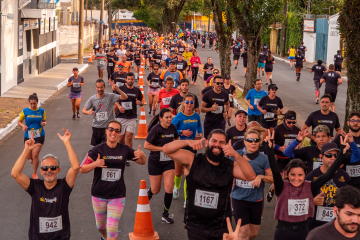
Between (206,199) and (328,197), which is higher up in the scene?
(206,199)

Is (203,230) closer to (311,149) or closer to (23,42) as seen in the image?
(311,149)

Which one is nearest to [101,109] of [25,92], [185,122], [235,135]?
[185,122]

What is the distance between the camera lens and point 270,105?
10.9m

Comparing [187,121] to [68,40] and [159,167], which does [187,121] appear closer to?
[159,167]

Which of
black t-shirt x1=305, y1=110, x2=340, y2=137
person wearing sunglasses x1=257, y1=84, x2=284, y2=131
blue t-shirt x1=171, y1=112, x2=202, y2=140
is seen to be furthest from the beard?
person wearing sunglasses x1=257, y1=84, x2=284, y2=131

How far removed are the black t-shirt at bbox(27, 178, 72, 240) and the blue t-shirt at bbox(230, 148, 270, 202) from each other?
7.20 ft

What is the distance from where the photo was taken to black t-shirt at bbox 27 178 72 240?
511cm

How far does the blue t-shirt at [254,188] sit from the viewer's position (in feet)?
20.1

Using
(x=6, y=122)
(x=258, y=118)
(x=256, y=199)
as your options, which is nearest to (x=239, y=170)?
(x=256, y=199)

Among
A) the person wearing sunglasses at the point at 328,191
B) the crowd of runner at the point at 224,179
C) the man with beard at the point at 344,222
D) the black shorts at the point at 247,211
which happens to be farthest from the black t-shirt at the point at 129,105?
the man with beard at the point at 344,222

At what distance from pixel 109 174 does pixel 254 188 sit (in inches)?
72.7

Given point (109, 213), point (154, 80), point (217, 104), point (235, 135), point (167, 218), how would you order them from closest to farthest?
1. point (109, 213)
2. point (167, 218)
3. point (235, 135)
4. point (217, 104)
5. point (154, 80)

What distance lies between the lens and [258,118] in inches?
482

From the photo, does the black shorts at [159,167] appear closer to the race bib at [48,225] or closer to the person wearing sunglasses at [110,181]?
the person wearing sunglasses at [110,181]
